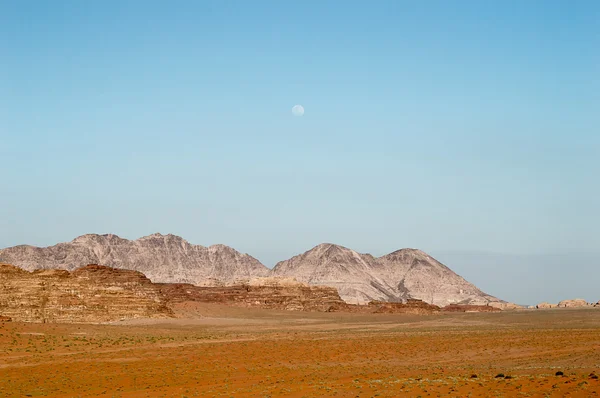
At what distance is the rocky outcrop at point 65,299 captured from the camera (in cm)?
7444

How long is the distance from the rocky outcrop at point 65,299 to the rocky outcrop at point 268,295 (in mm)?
35287

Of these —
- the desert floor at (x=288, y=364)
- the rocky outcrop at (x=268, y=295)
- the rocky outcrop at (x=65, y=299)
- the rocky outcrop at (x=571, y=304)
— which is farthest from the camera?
the rocky outcrop at (x=571, y=304)

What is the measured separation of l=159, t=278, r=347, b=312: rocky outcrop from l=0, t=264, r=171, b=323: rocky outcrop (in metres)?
35.3

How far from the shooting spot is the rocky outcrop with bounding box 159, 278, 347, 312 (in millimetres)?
130125

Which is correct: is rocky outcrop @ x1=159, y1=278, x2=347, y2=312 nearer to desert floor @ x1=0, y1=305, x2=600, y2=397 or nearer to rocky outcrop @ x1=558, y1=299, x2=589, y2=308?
desert floor @ x1=0, y1=305, x2=600, y2=397

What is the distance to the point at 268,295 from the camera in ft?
443

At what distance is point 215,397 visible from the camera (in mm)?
28859

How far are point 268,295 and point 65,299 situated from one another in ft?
200

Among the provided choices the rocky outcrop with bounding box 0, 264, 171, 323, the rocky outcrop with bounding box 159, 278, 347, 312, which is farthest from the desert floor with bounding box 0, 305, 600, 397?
the rocky outcrop with bounding box 159, 278, 347, 312

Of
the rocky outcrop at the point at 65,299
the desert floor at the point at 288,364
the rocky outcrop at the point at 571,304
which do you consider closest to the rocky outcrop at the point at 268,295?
the rocky outcrop at the point at 65,299

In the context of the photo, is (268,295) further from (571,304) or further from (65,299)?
(571,304)

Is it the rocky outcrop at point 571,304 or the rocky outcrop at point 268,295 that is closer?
the rocky outcrop at point 268,295

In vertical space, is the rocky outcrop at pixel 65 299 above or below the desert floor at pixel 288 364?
above

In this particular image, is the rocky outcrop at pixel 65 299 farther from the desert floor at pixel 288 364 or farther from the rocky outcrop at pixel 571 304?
the rocky outcrop at pixel 571 304
